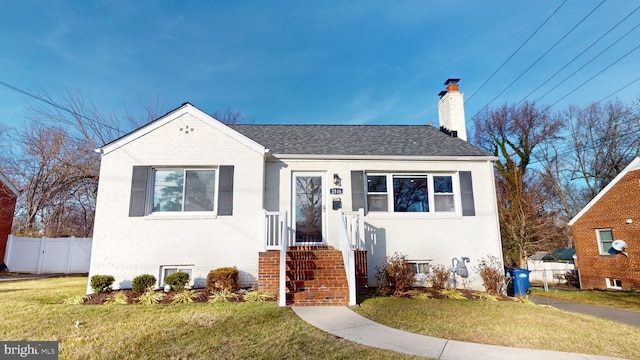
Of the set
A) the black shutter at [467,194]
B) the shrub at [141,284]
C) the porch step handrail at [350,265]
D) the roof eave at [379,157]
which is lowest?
the shrub at [141,284]

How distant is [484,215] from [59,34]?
17.9 meters

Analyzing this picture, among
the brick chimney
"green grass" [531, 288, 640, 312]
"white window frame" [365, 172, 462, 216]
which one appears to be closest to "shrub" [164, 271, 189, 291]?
"white window frame" [365, 172, 462, 216]

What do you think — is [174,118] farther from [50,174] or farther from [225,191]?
[50,174]

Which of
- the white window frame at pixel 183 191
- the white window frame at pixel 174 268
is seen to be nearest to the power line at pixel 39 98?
the white window frame at pixel 183 191

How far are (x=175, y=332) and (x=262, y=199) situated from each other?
4397mm

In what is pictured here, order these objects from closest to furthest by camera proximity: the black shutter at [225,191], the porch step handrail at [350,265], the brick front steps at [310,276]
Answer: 1. the porch step handrail at [350,265]
2. the brick front steps at [310,276]
3. the black shutter at [225,191]

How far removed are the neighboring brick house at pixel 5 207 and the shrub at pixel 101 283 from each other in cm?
1185

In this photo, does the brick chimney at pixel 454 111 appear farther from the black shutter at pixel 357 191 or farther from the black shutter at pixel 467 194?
the black shutter at pixel 357 191

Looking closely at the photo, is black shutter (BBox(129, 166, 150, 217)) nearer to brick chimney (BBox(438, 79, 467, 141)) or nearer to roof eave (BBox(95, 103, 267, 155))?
roof eave (BBox(95, 103, 267, 155))

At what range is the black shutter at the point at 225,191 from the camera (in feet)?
27.0

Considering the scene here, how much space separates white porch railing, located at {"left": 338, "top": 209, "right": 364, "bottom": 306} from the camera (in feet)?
20.4

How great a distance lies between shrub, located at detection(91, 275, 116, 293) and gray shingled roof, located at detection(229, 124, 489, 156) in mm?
5315

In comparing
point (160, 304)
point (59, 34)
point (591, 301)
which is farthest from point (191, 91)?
point (591, 301)

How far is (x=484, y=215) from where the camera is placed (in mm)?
9117
